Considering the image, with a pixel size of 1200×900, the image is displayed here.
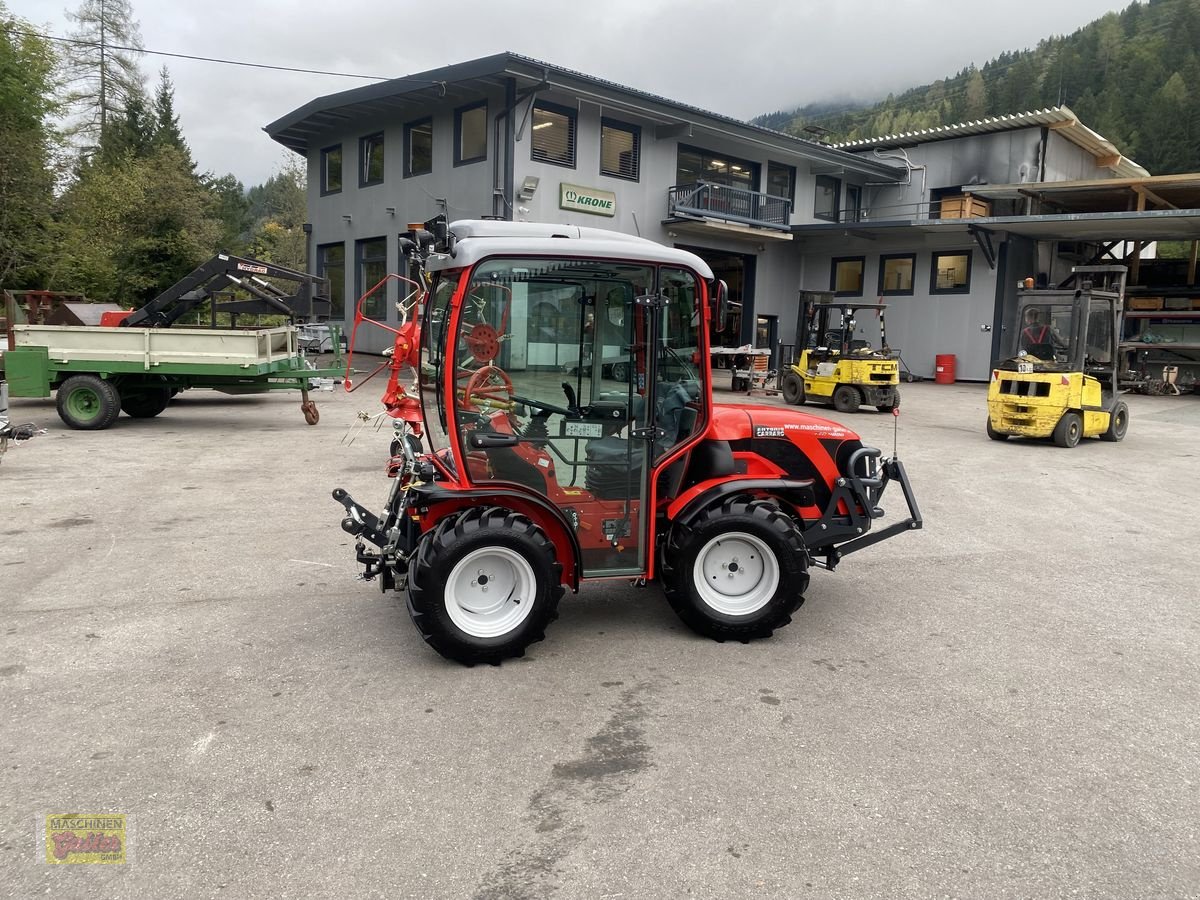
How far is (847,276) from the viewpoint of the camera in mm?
28562

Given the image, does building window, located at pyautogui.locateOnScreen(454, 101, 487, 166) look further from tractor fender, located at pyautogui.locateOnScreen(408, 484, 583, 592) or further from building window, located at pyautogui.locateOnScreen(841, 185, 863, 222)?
tractor fender, located at pyautogui.locateOnScreen(408, 484, 583, 592)

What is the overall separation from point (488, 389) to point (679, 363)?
1028 mm

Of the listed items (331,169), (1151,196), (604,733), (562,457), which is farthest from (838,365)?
(331,169)

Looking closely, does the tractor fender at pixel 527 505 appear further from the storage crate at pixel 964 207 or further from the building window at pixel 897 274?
the storage crate at pixel 964 207

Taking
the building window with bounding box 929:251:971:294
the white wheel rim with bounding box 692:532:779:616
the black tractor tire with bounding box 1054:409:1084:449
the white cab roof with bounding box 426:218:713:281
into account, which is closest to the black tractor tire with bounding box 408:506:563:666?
the white wheel rim with bounding box 692:532:779:616

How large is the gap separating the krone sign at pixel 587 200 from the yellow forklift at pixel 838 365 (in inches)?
246

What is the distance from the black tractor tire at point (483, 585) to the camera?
4.14 meters

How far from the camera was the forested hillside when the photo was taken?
50406mm

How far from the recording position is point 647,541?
461 cm

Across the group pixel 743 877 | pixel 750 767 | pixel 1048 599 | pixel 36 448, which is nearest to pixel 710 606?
pixel 750 767

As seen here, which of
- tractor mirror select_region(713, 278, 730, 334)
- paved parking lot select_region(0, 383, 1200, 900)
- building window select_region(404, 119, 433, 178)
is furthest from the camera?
building window select_region(404, 119, 433, 178)

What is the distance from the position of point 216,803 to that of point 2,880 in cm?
64

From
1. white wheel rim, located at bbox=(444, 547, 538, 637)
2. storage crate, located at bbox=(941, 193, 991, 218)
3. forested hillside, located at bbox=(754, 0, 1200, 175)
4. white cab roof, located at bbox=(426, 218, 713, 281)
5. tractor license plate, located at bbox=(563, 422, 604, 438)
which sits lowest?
white wheel rim, located at bbox=(444, 547, 538, 637)

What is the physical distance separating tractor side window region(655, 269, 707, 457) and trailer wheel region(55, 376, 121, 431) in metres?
10.6
